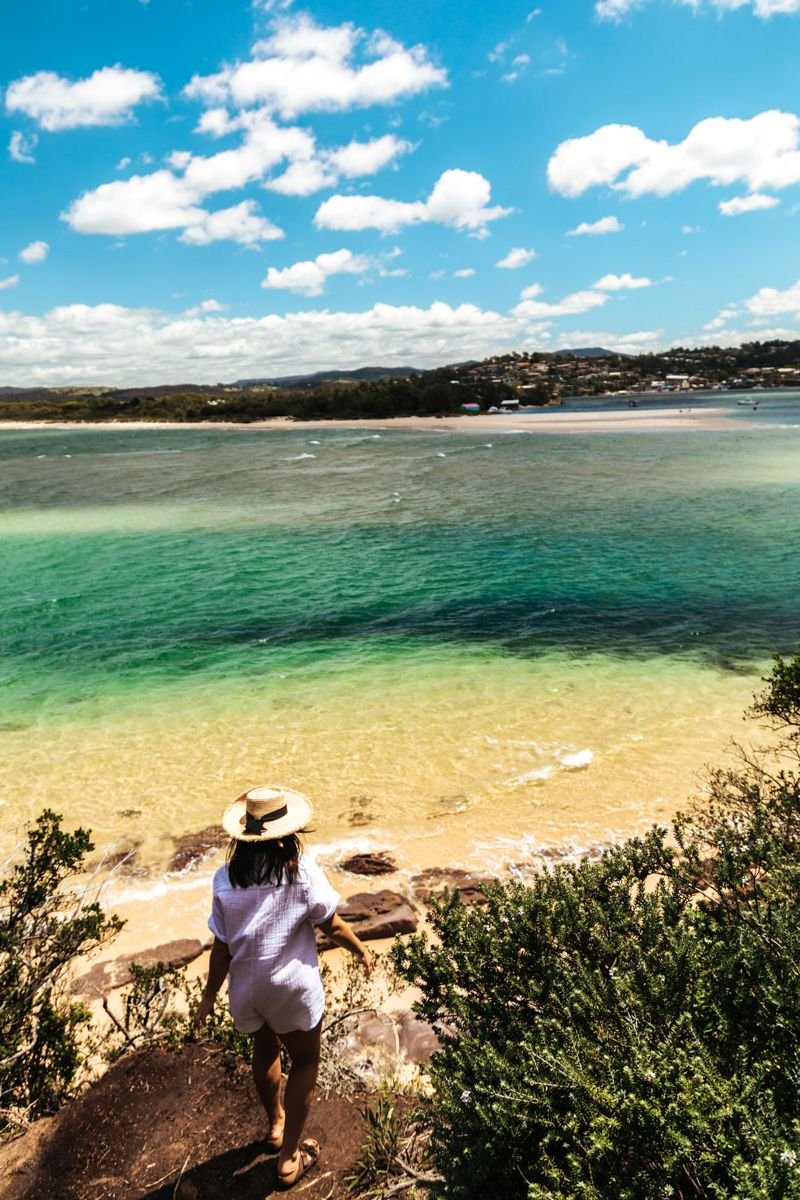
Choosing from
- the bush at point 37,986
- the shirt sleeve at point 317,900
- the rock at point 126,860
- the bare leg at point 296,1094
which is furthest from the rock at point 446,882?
the shirt sleeve at point 317,900

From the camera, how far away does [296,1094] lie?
12.5 feet

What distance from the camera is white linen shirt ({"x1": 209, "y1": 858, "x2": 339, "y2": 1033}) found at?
3.62 metres

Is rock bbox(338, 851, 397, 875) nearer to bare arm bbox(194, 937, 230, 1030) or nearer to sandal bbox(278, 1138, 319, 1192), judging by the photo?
sandal bbox(278, 1138, 319, 1192)

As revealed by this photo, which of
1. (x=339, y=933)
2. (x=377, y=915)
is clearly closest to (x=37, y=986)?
(x=339, y=933)

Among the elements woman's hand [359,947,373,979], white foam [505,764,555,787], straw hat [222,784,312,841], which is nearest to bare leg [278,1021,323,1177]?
woman's hand [359,947,373,979]

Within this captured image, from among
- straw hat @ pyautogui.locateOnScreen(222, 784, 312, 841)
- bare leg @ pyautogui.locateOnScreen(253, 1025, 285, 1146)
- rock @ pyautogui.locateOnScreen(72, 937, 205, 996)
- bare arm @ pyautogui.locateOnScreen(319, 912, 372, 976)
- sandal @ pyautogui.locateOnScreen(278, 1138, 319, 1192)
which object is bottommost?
rock @ pyautogui.locateOnScreen(72, 937, 205, 996)

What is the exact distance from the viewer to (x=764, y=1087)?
122 inches

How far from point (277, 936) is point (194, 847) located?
714cm

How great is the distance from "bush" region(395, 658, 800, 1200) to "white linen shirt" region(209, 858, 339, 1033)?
37.7 inches

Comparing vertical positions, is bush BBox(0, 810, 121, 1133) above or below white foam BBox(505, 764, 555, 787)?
above

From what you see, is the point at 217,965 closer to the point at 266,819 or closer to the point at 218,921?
the point at 218,921

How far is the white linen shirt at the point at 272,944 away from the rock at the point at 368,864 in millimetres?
5815

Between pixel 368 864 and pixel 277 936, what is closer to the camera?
pixel 277 936

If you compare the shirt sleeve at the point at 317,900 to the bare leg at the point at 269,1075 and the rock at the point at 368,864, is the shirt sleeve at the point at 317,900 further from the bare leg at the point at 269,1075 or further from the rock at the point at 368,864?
the rock at the point at 368,864
